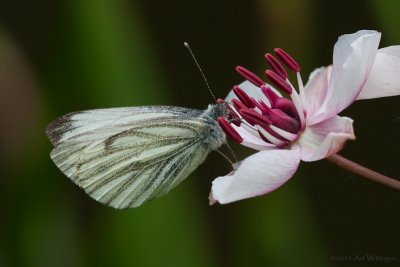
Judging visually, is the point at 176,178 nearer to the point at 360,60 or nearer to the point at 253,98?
the point at 253,98

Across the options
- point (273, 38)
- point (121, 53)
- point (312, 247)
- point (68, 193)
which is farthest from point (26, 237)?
point (273, 38)

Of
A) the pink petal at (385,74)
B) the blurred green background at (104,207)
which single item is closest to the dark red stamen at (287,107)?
the pink petal at (385,74)

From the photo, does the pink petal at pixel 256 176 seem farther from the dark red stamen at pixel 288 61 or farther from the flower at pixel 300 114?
the dark red stamen at pixel 288 61

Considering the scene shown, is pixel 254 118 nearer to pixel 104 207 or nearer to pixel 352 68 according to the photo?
pixel 352 68

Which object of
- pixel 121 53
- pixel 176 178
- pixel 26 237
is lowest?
pixel 26 237

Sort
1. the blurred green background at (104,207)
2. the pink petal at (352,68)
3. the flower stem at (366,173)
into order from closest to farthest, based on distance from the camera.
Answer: the flower stem at (366,173), the pink petal at (352,68), the blurred green background at (104,207)

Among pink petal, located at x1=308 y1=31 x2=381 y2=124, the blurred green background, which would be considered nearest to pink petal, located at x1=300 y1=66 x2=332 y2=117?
pink petal, located at x1=308 y1=31 x2=381 y2=124

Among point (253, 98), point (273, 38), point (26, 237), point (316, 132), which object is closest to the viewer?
point (316, 132)

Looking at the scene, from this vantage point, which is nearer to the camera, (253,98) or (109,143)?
(253,98)

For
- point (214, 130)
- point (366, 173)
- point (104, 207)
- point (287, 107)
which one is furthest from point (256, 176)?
point (104, 207)
